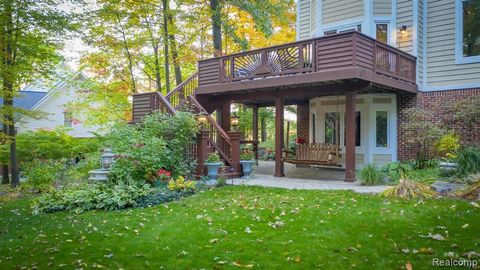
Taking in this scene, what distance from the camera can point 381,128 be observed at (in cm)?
1284

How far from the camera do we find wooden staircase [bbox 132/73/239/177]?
1113cm

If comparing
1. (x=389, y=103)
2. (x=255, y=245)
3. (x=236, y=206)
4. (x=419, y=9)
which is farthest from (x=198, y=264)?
(x=419, y=9)

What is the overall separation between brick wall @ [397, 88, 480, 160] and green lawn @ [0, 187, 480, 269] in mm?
6093

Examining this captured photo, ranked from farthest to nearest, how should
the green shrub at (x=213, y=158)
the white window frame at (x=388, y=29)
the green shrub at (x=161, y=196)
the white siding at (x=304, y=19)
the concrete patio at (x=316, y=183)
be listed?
the white siding at (x=304, y=19), the white window frame at (x=388, y=29), the green shrub at (x=213, y=158), the concrete patio at (x=316, y=183), the green shrub at (x=161, y=196)

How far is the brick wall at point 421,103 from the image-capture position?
11948 millimetres

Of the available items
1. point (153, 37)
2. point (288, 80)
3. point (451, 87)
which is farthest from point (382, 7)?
point (153, 37)

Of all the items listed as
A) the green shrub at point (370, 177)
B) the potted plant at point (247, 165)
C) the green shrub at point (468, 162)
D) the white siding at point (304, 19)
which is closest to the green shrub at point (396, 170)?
the green shrub at point (370, 177)

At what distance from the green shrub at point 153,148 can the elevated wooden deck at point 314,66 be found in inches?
97.3

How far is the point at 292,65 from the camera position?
1075 cm

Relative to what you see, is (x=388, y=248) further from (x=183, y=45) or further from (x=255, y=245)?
(x=183, y=45)

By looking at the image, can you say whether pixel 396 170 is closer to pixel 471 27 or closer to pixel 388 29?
pixel 388 29

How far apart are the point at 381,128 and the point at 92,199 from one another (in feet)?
31.2

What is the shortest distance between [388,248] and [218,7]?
13605 millimetres

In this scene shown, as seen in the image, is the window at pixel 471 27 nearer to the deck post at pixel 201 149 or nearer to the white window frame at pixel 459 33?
the white window frame at pixel 459 33
